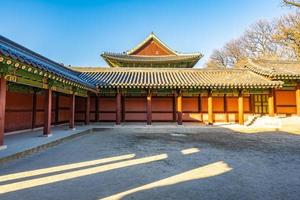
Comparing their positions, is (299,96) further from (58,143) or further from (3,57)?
(3,57)

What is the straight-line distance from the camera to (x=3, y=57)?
15.1 feet

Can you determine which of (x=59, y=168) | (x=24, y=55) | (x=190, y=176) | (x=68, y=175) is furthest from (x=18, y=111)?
(x=190, y=176)

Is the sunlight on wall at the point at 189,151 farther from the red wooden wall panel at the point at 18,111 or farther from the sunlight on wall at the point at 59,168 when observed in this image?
the red wooden wall panel at the point at 18,111

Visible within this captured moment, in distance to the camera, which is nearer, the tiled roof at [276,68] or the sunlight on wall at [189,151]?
the sunlight on wall at [189,151]

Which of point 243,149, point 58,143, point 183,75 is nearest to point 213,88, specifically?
point 183,75

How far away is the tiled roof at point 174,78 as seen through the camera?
13.5 meters

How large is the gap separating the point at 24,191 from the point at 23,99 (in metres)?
7.63

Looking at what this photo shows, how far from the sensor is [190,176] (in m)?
4.22

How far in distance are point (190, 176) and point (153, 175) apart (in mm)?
785

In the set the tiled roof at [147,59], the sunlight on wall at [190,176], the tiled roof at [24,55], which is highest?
the tiled roof at [147,59]

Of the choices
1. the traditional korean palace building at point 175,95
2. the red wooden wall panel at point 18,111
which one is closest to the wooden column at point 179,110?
the traditional korean palace building at point 175,95

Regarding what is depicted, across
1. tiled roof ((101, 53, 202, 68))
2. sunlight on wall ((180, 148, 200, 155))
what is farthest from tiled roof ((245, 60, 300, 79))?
sunlight on wall ((180, 148, 200, 155))

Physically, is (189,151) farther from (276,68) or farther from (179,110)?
(276,68)

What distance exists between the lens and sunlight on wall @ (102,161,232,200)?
3.40 metres
